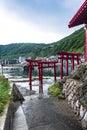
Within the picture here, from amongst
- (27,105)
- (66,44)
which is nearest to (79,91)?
(27,105)

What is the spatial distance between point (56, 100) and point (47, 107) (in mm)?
1949

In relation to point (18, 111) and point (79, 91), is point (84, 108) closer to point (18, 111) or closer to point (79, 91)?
point (79, 91)

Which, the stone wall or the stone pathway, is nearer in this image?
the stone pathway

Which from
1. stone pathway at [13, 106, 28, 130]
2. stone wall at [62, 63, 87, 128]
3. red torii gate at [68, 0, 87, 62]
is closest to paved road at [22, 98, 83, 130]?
stone pathway at [13, 106, 28, 130]

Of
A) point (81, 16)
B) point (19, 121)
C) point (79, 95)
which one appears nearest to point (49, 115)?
point (19, 121)

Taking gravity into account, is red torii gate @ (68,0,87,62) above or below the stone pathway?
above

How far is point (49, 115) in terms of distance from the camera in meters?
11.4

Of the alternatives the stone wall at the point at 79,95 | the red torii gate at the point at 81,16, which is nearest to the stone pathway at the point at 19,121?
the stone wall at the point at 79,95

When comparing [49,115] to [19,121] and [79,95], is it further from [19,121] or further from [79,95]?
[79,95]

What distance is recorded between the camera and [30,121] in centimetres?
1058

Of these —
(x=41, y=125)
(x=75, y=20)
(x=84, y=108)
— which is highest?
(x=75, y=20)

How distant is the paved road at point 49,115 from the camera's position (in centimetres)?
971

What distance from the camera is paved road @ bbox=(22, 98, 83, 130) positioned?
9.71 meters

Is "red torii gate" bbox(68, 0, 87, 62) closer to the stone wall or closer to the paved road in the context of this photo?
the stone wall
